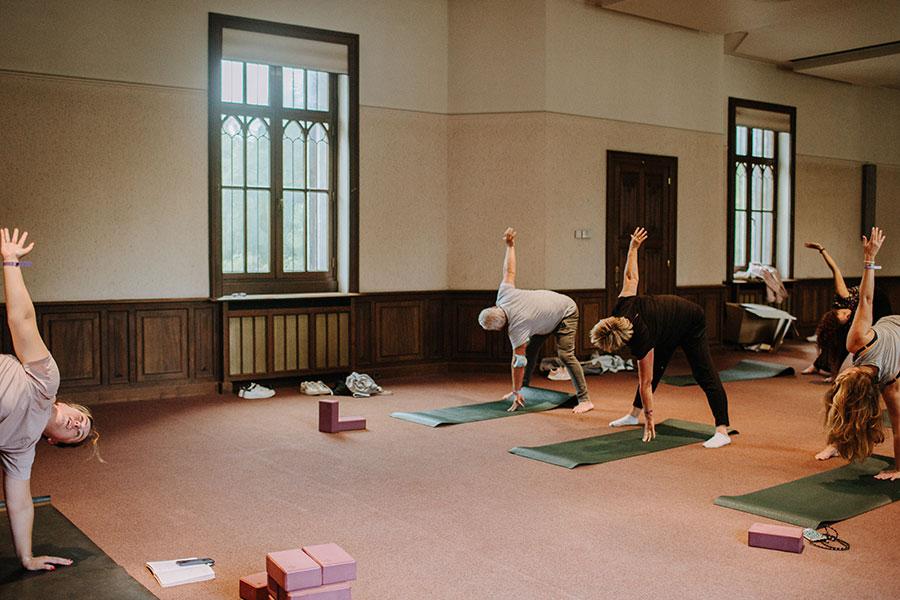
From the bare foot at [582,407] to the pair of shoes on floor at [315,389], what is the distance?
225 centimetres

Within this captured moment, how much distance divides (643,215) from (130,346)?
5.46 metres

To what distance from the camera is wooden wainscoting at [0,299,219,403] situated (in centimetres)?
695

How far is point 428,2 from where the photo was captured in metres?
8.77

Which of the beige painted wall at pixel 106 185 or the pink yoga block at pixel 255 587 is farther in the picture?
the beige painted wall at pixel 106 185

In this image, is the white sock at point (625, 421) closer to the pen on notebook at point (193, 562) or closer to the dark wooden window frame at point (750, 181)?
the pen on notebook at point (193, 562)

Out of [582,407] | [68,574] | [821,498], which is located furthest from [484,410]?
[68,574]

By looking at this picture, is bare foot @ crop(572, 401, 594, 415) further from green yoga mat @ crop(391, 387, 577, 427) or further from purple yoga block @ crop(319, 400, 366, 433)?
purple yoga block @ crop(319, 400, 366, 433)

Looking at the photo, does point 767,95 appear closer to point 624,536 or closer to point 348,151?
point 348,151

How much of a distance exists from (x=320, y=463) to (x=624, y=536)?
80.3 inches

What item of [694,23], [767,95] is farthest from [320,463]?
[767,95]

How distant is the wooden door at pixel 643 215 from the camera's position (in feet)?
30.8

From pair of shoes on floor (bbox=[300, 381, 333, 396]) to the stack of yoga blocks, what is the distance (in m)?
4.54

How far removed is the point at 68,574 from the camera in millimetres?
3373

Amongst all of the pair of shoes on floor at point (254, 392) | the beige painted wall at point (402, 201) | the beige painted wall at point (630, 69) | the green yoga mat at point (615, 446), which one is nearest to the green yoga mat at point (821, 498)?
the green yoga mat at point (615, 446)
